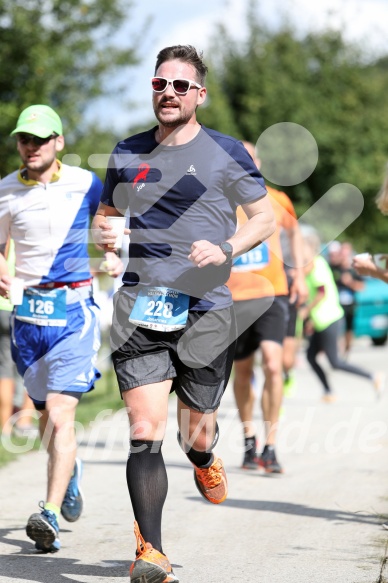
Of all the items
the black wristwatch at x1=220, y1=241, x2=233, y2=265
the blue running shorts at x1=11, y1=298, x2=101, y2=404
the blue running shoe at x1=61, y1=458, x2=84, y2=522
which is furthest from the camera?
the blue running shoe at x1=61, y1=458, x2=84, y2=522

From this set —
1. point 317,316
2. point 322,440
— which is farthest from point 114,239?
point 317,316

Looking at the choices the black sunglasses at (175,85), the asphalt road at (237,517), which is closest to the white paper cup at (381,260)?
the asphalt road at (237,517)

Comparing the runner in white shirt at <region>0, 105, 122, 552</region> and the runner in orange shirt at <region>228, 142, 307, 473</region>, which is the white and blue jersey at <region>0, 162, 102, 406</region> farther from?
the runner in orange shirt at <region>228, 142, 307, 473</region>

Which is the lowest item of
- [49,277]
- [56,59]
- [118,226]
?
[49,277]

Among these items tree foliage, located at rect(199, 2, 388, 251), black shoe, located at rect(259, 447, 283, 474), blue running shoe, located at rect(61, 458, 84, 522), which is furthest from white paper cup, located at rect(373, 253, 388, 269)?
tree foliage, located at rect(199, 2, 388, 251)

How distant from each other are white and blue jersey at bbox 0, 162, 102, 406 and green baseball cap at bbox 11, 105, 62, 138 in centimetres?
26

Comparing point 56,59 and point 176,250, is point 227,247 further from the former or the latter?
point 56,59

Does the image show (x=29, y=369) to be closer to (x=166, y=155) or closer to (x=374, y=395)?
(x=166, y=155)

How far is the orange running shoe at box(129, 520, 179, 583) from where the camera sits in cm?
406

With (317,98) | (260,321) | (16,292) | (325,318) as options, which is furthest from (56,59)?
(317,98)

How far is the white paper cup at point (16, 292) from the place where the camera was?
5.46 metres

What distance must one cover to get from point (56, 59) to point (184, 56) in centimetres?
904

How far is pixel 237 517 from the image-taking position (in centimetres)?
595

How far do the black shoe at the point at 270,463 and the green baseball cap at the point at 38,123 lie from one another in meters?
2.91
